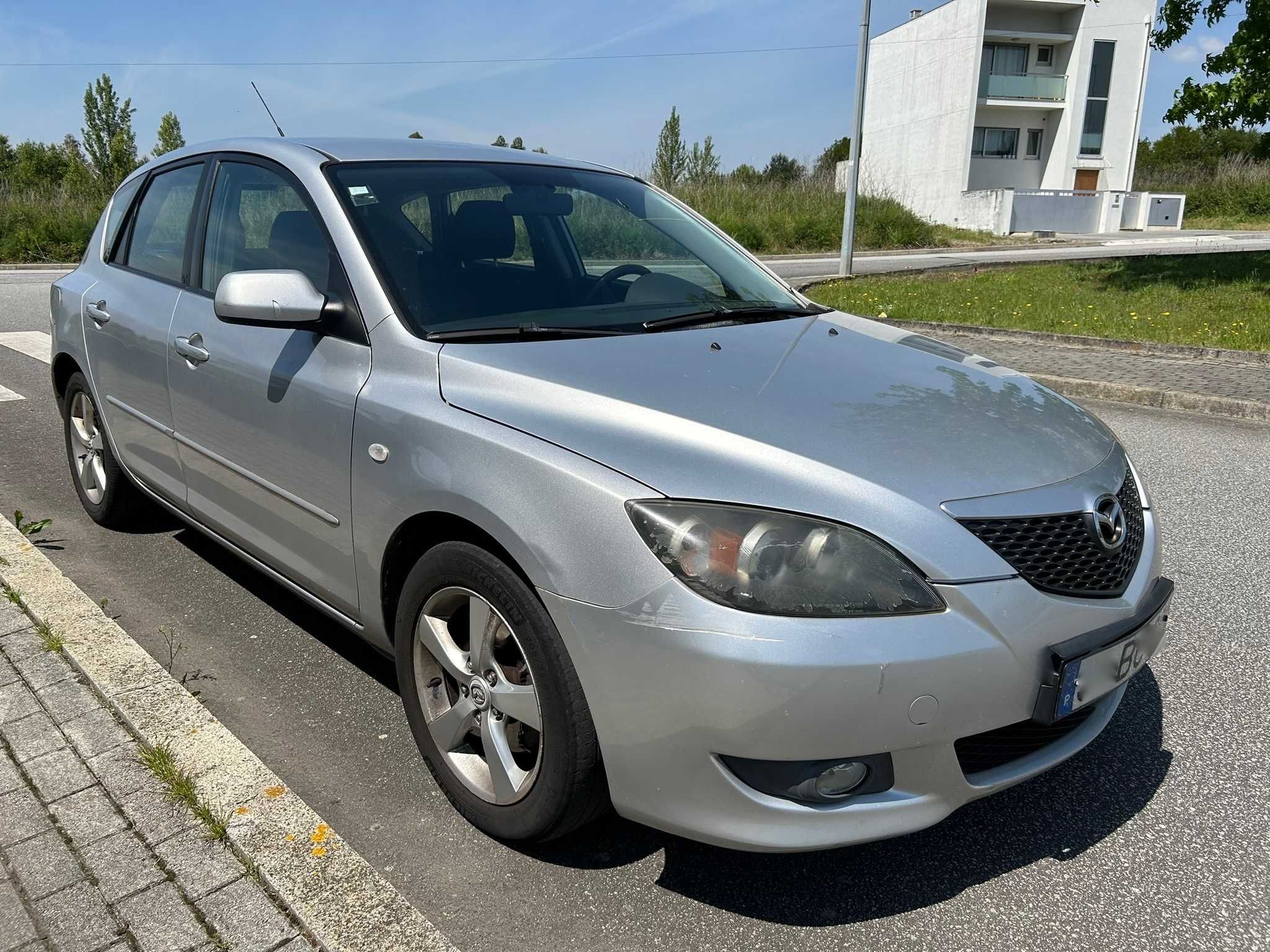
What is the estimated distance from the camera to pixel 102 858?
2.37 m

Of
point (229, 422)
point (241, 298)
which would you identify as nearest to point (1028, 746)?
point (241, 298)

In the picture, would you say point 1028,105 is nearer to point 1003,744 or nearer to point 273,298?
point 273,298

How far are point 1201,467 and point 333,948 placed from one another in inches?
223


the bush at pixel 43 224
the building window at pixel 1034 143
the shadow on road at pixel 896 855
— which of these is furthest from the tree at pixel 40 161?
the shadow on road at pixel 896 855

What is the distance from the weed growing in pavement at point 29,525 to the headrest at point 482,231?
2.62m

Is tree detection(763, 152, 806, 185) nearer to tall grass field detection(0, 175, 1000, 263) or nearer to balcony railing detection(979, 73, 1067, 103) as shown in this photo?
tall grass field detection(0, 175, 1000, 263)

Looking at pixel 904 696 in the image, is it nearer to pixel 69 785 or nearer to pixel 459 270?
pixel 459 270

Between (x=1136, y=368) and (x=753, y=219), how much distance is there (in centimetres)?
2240

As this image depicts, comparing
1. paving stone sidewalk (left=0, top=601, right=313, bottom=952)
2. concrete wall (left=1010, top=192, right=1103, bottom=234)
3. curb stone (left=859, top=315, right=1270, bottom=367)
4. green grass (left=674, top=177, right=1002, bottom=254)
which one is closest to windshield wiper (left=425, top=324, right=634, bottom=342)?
paving stone sidewalk (left=0, top=601, right=313, bottom=952)

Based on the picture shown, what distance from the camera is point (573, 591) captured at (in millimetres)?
2090

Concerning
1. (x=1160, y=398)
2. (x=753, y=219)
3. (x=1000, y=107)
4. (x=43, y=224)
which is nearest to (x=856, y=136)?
(x=1160, y=398)

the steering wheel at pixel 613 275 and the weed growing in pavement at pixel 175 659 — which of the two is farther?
the weed growing in pavement at pixel 175 659

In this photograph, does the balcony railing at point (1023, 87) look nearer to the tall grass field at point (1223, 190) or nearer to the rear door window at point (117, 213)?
the tall grass field at point (1223, 190)

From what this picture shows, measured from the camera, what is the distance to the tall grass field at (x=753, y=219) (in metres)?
25.4
